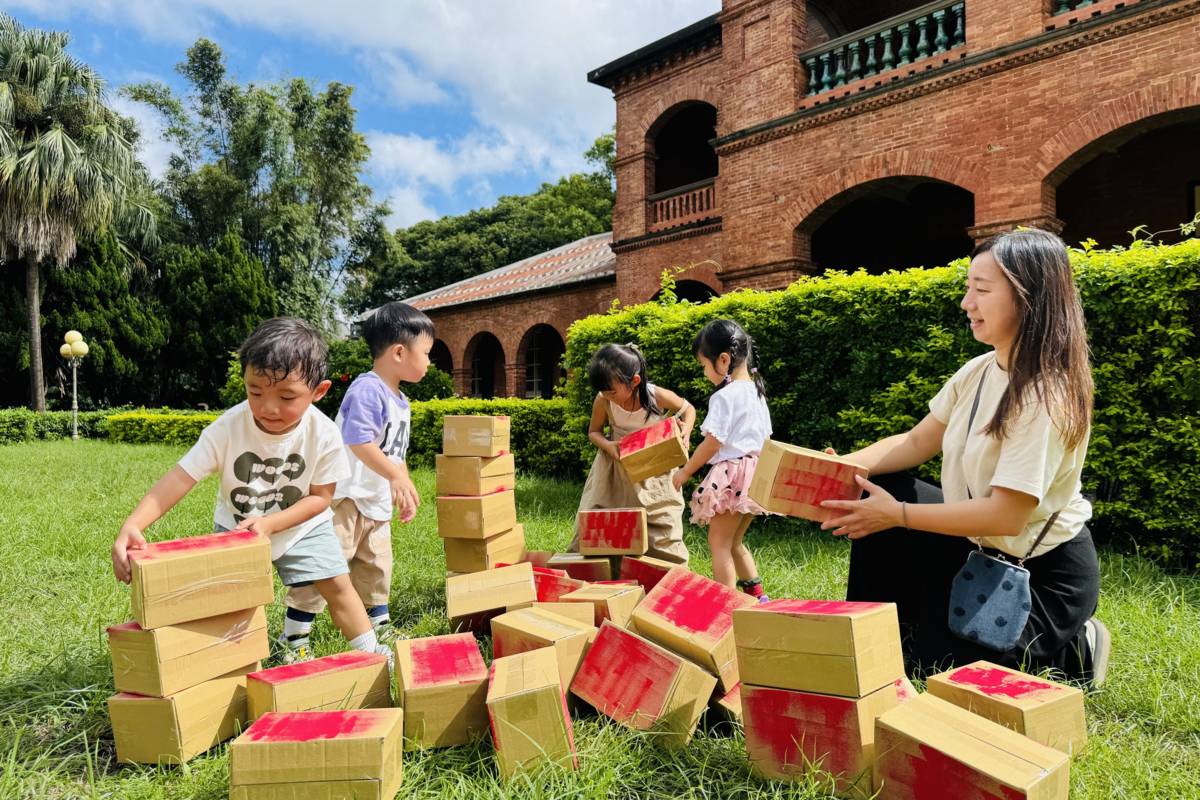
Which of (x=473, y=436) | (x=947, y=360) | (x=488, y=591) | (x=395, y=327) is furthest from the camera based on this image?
(x=947, y=360)

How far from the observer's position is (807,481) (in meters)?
2.43

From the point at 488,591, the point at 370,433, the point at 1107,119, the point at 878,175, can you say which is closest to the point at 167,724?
the point at 488,591

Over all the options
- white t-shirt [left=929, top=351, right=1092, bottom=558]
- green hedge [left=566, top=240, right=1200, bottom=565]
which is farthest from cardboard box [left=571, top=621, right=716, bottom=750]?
green hedge [left=566, top=240, right=1200, bottom=565]

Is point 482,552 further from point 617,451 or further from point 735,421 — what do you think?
point 735,421

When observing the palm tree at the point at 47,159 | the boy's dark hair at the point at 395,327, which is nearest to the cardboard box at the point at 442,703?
the boy's dark hair at the point at 395,327

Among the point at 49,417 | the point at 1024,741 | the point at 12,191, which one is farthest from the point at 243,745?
the point at 12,191

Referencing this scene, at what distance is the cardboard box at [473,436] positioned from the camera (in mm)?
3678

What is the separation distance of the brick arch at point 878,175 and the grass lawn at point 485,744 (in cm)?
596

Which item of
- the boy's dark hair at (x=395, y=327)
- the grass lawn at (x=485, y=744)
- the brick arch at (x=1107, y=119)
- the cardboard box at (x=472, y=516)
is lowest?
the grass lawn at (x=485, y=744)

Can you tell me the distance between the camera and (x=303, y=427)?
8.68 ft

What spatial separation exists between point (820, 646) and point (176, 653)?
73.4 inches

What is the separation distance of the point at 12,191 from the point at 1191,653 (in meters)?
28.1

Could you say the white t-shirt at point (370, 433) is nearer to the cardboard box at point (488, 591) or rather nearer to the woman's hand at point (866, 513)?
the cardboard box at point (488, 591)

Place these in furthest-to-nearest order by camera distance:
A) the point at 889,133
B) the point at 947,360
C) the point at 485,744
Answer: the point at 889,133 < the point at 947,360 < the point at 485,744
